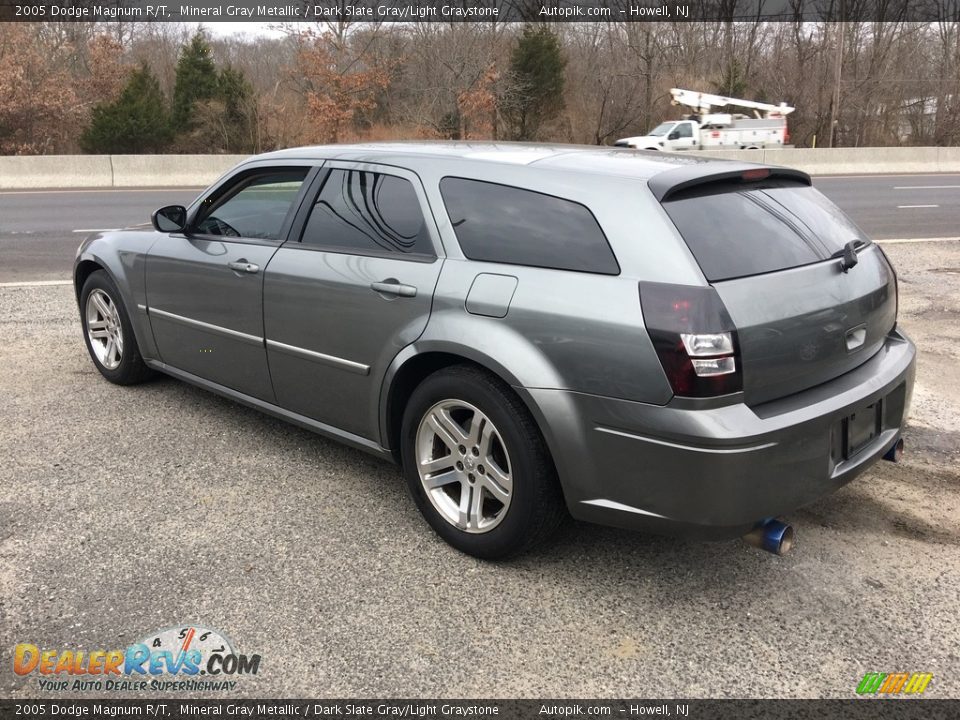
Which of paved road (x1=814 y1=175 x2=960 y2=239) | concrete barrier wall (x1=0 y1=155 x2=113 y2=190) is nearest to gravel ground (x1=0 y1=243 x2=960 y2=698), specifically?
paved road (x1=814 y1=175 x2=960 y2=239)

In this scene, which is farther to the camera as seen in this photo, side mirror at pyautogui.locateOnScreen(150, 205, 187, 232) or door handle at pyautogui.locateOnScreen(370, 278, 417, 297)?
side mirror at pyautogui.locateOnScreen(150, 205, 187, 232)

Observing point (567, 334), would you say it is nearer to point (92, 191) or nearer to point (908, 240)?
point (908, 240)

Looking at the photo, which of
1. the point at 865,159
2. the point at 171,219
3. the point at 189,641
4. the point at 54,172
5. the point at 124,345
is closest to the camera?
the point at 189,641

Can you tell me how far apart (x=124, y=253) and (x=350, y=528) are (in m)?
2.63

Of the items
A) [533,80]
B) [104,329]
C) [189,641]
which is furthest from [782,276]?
[533,80]

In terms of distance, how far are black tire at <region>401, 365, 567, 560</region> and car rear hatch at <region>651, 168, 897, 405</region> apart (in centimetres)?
78

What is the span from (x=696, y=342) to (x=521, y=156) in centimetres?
127

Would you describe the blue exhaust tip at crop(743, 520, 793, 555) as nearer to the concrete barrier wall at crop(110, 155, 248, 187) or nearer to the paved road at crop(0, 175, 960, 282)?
the paved road at crop(0, 175, 960, 282)

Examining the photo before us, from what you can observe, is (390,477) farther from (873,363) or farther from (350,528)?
(873,363)

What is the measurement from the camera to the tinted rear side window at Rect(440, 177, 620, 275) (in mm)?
2965

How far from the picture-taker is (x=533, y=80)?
37500 millimetres

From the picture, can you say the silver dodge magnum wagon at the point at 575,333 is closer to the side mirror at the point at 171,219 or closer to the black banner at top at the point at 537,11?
the side mirror at the point at 171,219

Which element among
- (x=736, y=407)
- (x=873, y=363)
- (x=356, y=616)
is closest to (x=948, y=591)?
(x=873, y=363)

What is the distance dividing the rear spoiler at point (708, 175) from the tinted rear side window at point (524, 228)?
280 millimetres
